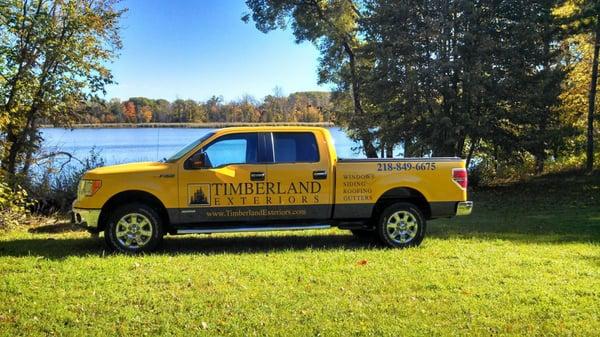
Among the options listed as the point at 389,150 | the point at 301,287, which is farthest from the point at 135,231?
the point at 389,150

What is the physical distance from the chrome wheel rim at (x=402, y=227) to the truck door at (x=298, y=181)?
0.98 metres

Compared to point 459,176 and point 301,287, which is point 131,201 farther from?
point 459,176

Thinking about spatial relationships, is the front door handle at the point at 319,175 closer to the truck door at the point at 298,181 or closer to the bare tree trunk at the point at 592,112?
the truck door at the point at 298,181

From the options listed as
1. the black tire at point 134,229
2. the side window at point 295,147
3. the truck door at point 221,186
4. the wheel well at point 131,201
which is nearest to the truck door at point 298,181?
the side window at point 295,147

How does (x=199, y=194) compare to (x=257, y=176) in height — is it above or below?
below

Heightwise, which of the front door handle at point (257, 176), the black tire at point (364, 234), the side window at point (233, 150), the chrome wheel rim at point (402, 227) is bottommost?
the black tire at point (364, 234)

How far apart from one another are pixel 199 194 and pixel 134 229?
1051 mm

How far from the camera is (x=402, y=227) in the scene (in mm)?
8898

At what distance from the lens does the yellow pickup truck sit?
8.33 meters

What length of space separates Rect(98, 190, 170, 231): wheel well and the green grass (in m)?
0.51

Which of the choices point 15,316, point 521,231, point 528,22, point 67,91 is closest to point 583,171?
point 528,22

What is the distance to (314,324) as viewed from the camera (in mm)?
5047

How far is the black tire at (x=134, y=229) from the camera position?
8.27m

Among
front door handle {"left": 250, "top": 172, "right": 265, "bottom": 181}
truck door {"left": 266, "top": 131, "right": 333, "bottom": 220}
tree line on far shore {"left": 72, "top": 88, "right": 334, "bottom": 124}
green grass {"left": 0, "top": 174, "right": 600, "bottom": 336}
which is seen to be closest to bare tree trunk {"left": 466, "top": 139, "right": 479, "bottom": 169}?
green grass {"left": 0, "top": 174, "right": 600, "bottom": 336}
